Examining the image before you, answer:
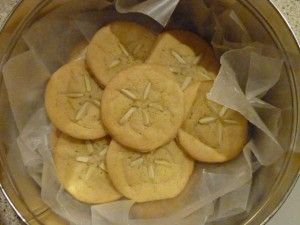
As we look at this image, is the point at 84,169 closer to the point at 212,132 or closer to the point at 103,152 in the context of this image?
the point at 103,152

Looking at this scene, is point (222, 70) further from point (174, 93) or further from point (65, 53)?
point (65, 53)

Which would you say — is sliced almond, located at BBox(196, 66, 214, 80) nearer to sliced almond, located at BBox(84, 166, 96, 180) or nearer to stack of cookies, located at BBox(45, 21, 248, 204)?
stack of cookies, located at BBox(45, 21, 248, 204)

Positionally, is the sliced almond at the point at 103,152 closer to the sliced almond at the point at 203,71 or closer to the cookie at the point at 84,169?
the cookie at the point at 84,169

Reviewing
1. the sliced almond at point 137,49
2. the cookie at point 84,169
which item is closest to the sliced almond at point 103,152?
the cookie at point 84,169

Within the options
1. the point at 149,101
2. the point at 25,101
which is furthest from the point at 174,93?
the point at 25,101

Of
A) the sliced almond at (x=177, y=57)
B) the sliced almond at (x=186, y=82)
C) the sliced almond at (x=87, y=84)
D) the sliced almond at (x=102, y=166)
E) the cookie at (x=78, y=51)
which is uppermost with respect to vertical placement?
the sliced almond at (x=177, y=57)

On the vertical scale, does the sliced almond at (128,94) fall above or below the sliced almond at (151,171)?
above
